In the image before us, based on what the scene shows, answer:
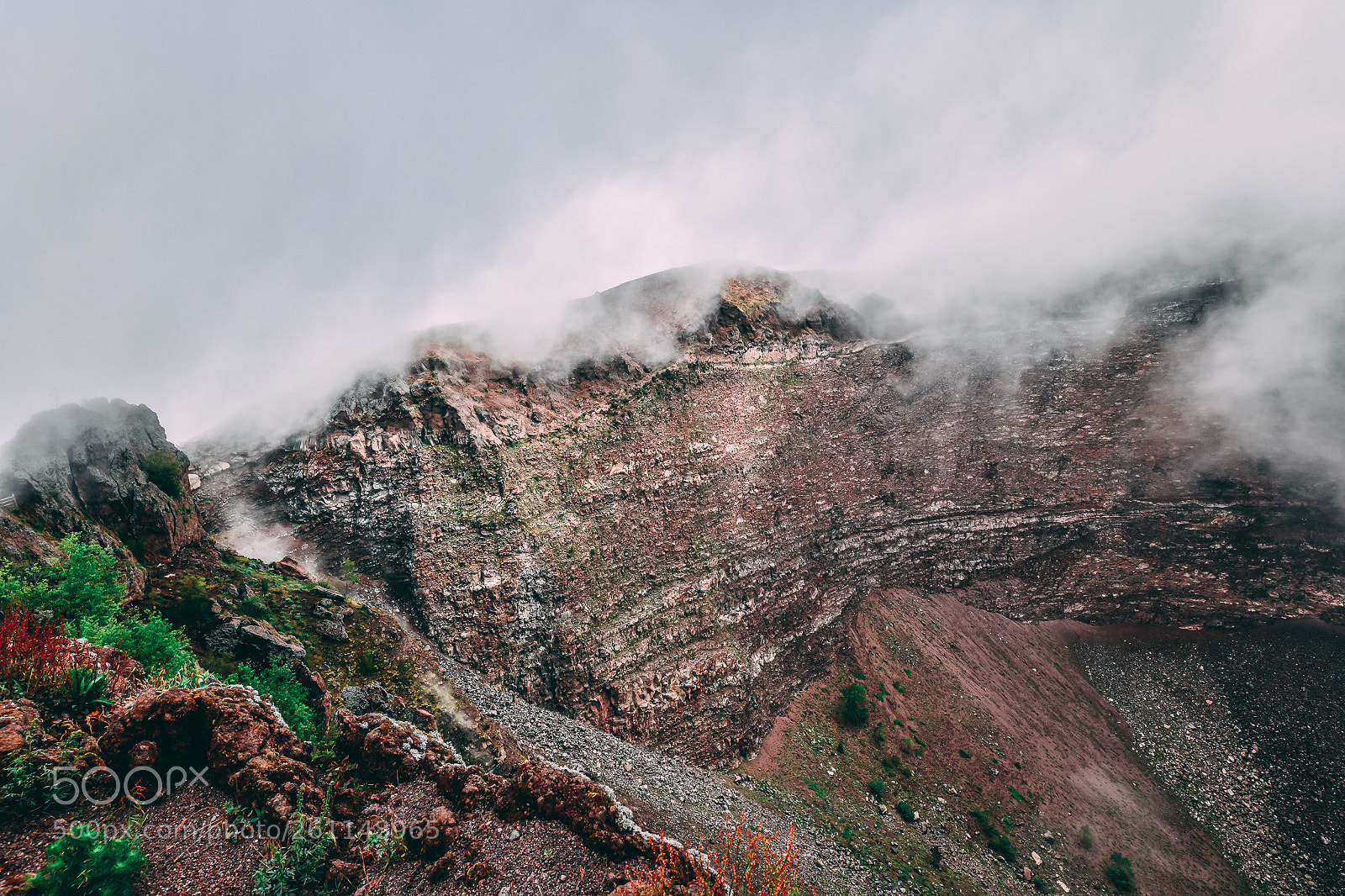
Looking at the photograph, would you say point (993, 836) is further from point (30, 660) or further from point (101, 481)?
point (101, 481)

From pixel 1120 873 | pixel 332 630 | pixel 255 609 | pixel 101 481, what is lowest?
pixel 1120 873

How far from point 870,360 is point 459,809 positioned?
110 feet

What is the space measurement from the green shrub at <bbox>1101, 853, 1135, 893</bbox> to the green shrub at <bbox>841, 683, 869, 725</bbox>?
34.3 feet

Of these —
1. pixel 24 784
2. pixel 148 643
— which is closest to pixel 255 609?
pixel 148 643

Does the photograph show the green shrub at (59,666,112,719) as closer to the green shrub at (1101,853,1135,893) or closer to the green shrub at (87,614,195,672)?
the green shrub at (87,614,195,672)

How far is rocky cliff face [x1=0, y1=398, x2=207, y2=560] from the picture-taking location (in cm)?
1289

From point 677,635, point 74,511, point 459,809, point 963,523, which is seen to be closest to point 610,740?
point 677,635

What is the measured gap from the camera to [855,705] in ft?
82.5

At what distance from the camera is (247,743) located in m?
7.27

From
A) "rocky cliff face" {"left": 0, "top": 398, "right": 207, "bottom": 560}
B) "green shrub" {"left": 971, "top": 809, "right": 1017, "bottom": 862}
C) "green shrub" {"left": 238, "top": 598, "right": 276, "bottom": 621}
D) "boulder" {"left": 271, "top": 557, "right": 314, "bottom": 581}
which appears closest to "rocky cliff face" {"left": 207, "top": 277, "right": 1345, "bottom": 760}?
"boulder" {"left": 271, "top": 557, "right": 314, "bottom": 581}

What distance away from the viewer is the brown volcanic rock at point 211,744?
665cm

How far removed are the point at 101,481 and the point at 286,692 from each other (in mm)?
11314

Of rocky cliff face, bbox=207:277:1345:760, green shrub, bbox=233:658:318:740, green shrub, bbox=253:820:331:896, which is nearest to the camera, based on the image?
green shrub, bbox=253:820:331:896

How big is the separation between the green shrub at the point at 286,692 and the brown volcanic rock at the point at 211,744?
285cm
